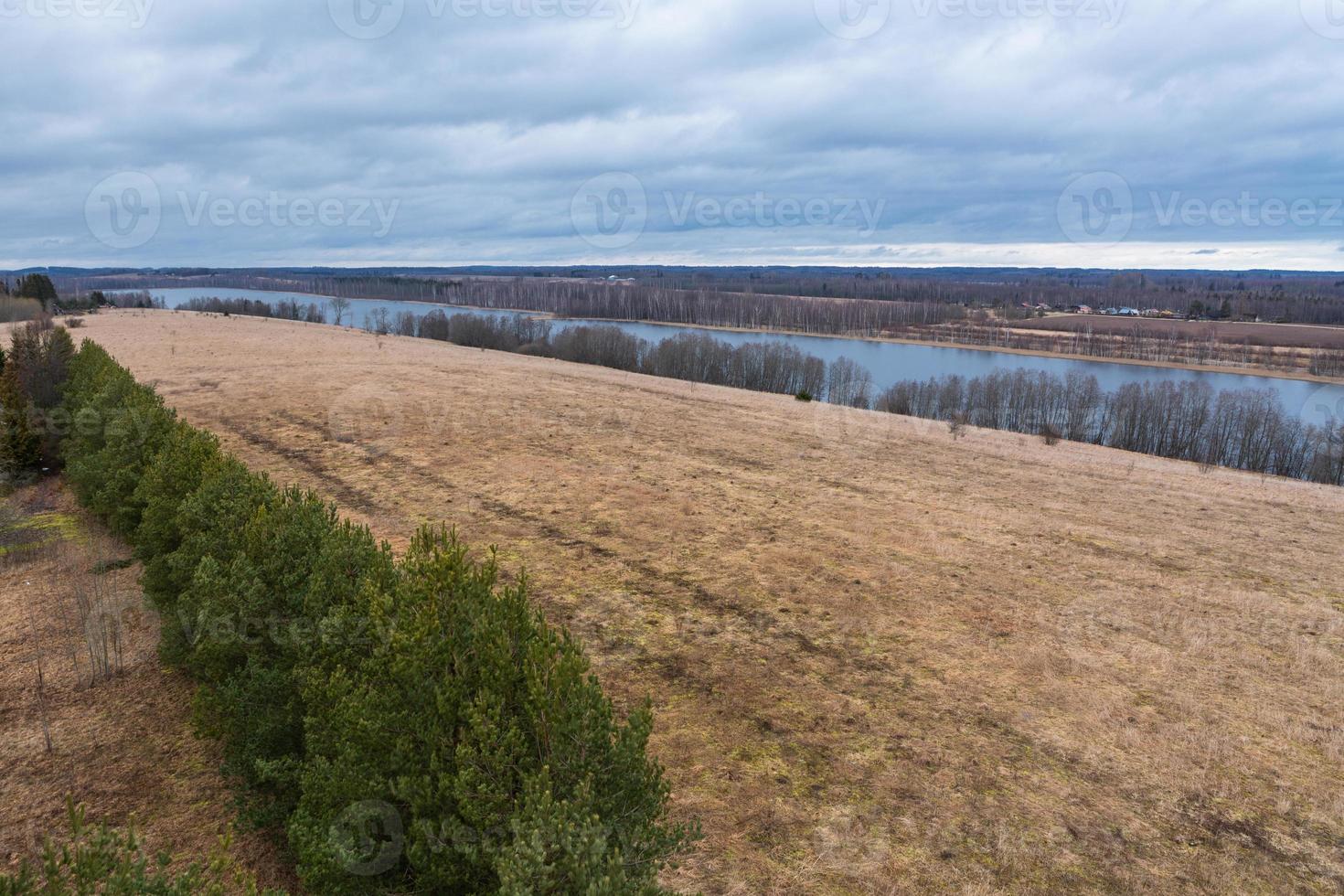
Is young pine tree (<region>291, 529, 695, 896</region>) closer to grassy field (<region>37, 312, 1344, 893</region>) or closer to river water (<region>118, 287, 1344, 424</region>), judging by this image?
grassy field (<region>37, 312, 1344, 893</region>)

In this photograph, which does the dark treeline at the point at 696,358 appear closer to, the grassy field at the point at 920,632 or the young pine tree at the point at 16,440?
the grassy field at the point at 920,632

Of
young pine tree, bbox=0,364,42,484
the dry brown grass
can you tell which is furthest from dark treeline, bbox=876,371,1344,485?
the dry brown grass

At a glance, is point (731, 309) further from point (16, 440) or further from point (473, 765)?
point (473, 765)

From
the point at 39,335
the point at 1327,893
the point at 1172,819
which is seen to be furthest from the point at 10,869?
the point at 39,335

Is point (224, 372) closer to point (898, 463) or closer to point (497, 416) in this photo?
point (497, 416)

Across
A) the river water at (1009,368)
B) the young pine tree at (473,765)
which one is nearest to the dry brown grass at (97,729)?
the young pine tree at (473,765)

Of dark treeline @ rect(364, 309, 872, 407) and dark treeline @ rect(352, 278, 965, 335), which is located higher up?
dark treeline @ rect(352, 278, 965, 335)
